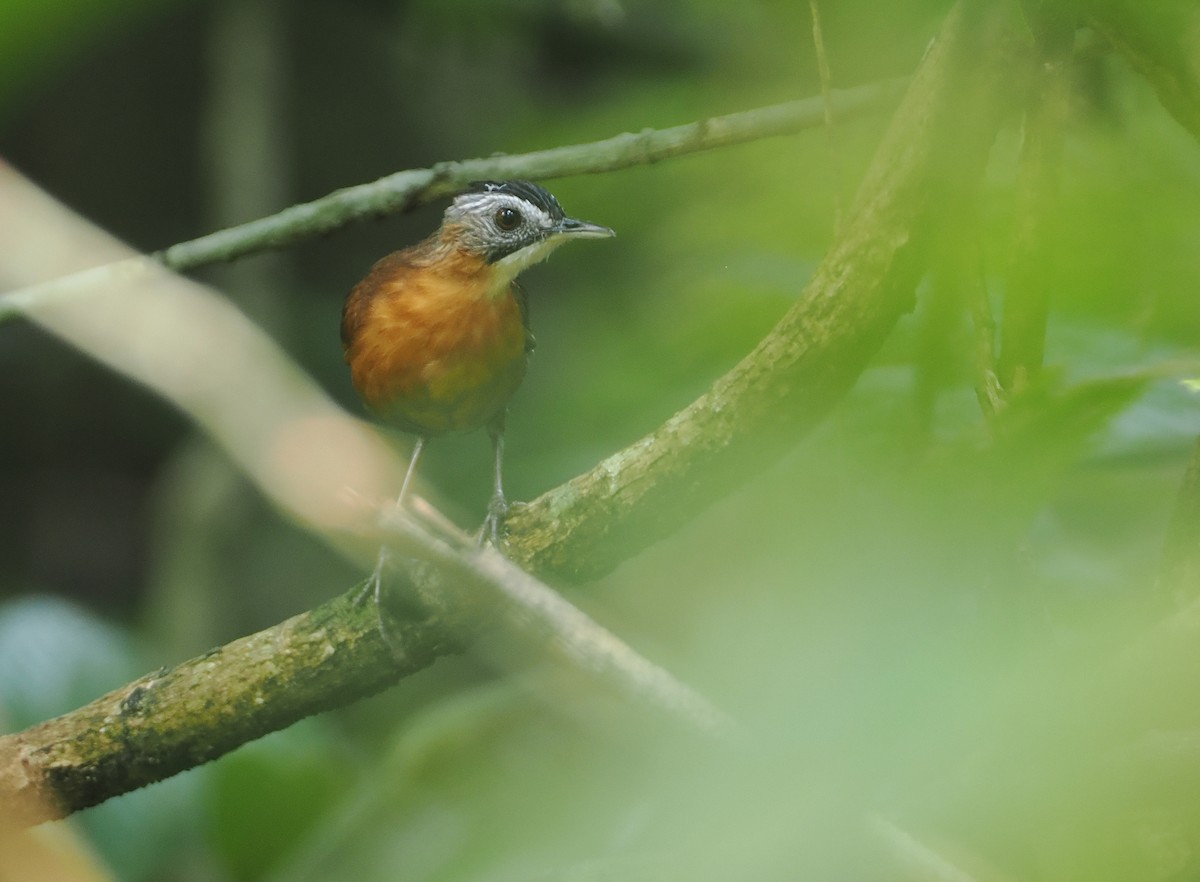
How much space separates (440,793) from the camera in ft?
7.78

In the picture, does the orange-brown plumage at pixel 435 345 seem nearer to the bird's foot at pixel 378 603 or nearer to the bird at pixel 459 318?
the bird at pixel 459 318

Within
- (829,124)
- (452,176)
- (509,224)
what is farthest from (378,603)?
(829,124)

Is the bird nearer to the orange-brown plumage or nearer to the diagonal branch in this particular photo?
the orange-brown plumage

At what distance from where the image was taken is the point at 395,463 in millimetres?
1237

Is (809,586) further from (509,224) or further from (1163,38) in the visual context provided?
(509,224)

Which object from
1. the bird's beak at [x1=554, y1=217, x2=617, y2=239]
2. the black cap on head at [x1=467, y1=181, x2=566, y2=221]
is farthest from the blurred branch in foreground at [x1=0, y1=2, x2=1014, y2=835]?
the black cap on head at [x1=467, y1=181, x2=566, y2=221]

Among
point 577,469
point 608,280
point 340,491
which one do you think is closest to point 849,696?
→ point 340,491

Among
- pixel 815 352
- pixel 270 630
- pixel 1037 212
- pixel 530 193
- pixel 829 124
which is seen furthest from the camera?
pixel 530 193

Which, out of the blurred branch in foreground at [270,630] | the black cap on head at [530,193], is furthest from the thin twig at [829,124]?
the black cap on head at [530,193]

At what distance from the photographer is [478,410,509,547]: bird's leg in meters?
2.25

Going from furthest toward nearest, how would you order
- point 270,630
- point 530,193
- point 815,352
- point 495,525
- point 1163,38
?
point 530,193 < point 270,630 < point 495,525 < point 815,352 < point 1163,38

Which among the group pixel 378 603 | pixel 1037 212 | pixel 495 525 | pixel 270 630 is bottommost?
pixel 270 630

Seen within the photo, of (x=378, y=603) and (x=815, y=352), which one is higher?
(x=815, y=352)

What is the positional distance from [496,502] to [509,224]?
910 mm
